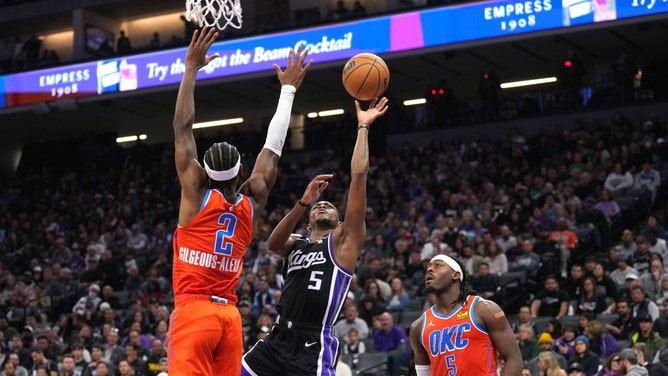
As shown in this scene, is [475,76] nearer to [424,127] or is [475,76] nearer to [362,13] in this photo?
[424,127]

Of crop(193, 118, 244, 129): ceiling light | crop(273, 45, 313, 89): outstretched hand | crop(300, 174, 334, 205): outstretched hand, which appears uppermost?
crop(193, 118, 244, 129): ceiling light

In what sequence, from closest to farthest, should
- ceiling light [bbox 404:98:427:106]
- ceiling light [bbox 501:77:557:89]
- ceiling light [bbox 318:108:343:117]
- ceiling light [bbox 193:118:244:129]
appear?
ceiling light [bbox 501:77:557:89]
ceiling light [bbox 404:98:427:106]
ceiling light [bbox 318:108:343:117]
ceiling light [bbox 193:118:244:129]

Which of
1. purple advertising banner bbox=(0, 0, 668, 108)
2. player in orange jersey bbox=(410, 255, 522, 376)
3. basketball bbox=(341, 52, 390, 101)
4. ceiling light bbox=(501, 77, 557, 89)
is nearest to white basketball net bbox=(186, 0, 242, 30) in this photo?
basketball bbox=(341, 52, 390, 101)

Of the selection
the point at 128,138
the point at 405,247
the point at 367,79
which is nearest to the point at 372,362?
the point at 405,247

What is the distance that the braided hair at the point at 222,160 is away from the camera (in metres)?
6.62

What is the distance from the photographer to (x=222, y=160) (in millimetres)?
6625

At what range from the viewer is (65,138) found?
33906mm

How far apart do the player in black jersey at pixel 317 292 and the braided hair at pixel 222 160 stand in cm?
93

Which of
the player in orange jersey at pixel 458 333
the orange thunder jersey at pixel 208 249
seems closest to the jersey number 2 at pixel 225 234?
the orange thunder jersey at pixel 208 249

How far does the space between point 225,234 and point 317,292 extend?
3.70ft

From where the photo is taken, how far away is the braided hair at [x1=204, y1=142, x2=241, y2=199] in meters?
6.62

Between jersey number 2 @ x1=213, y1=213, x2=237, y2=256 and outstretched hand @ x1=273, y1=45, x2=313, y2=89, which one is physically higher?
outstretched hand @ x1=273, y1=45, x2=313, y2=89

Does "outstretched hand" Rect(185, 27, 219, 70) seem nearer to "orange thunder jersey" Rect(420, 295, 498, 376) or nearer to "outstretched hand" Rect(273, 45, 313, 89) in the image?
"outstretched hand" Rect(273, 45, 313, 89)

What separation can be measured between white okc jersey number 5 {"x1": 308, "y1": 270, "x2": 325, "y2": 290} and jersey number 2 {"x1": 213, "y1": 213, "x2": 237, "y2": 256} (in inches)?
40.9
